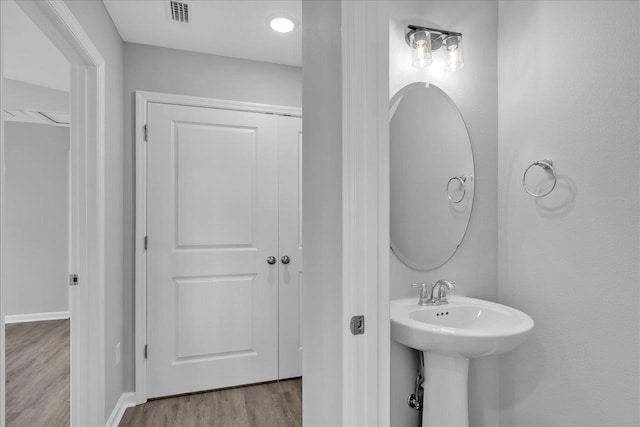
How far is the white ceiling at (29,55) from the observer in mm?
2215

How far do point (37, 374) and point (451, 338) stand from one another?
3140 millimetres

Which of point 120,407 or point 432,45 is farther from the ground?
point 432,45

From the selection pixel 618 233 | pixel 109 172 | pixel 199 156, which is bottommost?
pixel 618 233

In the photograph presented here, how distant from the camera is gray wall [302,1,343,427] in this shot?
103cm

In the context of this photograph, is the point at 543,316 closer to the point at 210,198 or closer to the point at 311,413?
the point at 311,413

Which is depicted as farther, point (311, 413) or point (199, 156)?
point (199, 156)

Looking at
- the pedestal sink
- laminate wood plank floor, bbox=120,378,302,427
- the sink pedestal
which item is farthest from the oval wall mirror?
laminate wood plank floor, bbox=120,378,302,427

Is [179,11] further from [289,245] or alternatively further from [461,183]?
[461,183]

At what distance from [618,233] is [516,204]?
418 mm

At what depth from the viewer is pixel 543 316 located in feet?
4.89

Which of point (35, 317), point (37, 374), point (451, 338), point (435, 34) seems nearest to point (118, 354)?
point (37, 374)

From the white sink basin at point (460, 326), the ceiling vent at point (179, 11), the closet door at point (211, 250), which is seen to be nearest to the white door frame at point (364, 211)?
the white sink basin at point (460, 326)

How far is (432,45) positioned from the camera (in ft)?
5.02

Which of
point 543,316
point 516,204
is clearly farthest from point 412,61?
point 543,316
